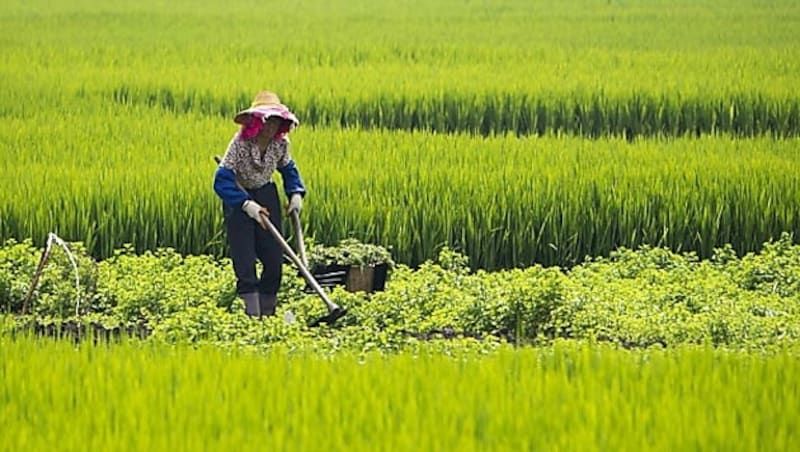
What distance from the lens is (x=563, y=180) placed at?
8.52 meters

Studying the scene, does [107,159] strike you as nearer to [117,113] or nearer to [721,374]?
[117,113]

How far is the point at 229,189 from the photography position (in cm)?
599

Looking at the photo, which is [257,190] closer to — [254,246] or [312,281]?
[254,246]

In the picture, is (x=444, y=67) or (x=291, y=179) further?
(x=444, y=67)

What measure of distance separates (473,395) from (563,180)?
4.29 meters

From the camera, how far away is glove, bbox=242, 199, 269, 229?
5867 mm

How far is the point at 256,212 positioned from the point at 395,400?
175 cm

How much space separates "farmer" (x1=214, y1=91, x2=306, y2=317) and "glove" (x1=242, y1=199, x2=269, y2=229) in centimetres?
2

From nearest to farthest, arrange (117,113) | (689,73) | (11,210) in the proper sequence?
(11,210), (117,113), (689,73)

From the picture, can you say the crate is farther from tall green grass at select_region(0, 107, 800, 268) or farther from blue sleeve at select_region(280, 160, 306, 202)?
tall green grass at select_region(0, 107, 800, 268)

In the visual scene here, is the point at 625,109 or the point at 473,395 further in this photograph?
the point at 625,109

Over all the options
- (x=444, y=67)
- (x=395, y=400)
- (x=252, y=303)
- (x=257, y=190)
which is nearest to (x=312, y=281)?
(x=252, y=303)

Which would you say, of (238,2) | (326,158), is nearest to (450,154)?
(326,158)

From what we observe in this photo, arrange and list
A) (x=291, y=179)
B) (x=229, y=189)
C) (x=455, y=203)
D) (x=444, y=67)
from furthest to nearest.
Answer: (x=444, y=67) < (x=455, y=203) < (x=291, y=179) < (x=229, y=189)
